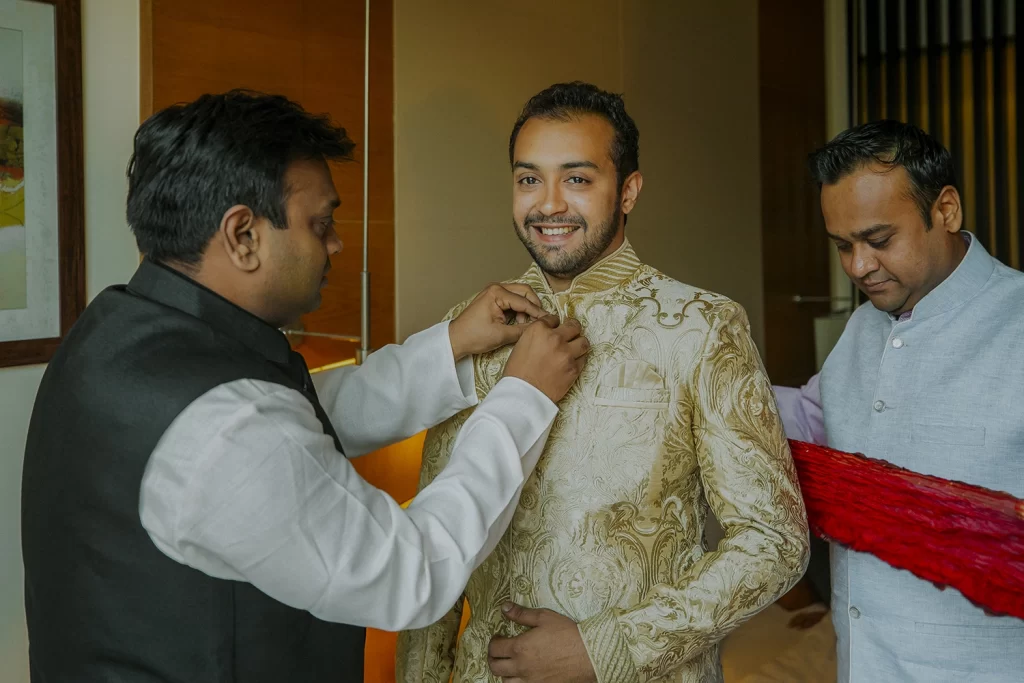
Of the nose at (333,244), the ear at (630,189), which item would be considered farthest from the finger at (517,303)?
the nose at (333,244)

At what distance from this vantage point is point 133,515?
1200 millimetres

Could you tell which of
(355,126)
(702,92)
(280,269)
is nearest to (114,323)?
(280,269)

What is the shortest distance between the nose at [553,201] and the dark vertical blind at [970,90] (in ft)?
11.2

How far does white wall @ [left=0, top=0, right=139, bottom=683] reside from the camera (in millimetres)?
2021

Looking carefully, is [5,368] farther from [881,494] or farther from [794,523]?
[881,494]

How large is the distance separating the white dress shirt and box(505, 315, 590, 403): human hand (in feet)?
0.39

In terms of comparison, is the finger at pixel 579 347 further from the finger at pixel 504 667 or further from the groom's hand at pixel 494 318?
the finger at pixel 504 667

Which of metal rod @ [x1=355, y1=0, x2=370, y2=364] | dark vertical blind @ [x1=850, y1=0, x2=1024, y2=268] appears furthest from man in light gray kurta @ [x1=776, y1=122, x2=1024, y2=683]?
dark vertical blind @ [x1=850, y1=0, x2=1024, y2=268]

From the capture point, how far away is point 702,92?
428cm

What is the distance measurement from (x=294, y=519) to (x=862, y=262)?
1.12 meters

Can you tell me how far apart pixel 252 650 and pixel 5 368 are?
43.4 inches

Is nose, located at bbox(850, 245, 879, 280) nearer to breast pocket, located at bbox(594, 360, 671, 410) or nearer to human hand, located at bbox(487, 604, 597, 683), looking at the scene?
breast pocket, located at bbox(594, 360, 671, 410)

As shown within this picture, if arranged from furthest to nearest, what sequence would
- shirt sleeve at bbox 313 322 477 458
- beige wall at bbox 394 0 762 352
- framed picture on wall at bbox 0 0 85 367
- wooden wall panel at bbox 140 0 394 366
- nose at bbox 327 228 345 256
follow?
beige wall at bbox 394 0 762 352 < wooden wall panel at bbox 140 0 394 366 < framed picture on wall at bbox 0 0 85 367 < shirt sleeve at bbox 313 322 477 458 < nose at bbox 327 228 345 256

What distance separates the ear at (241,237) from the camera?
4.18ft
